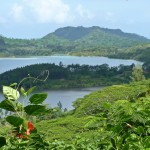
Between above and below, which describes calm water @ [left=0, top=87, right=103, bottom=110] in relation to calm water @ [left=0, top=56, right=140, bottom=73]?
below

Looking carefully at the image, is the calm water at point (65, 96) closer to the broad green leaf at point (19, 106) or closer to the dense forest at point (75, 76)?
the dense forest at point (75, 76)

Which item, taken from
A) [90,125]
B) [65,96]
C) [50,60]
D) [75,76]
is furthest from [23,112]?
[50,60]

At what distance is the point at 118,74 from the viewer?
96250 mm

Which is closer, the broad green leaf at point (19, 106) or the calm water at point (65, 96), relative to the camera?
the broad green leaf at point (19, 106)

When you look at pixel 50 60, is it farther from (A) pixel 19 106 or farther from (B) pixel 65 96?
(A) pixel 19 106

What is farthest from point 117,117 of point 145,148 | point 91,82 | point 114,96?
point 91,82

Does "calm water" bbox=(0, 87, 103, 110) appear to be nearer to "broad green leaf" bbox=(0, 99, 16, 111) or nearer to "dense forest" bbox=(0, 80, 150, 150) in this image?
Result: "dense forest" bbox=(0, 80, 150, 150)

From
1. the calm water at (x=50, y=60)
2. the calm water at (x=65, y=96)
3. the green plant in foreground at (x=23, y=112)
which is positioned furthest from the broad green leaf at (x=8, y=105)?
the calm water at (x=50, y=60)

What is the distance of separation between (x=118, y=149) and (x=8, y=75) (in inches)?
3741

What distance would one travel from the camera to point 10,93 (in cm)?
122

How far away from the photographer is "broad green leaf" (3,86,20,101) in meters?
1.21

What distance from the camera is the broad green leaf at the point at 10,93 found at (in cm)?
121

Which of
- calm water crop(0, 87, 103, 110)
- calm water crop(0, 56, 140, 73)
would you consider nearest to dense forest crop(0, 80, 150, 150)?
calm water crop(0, 87, 103, 110)

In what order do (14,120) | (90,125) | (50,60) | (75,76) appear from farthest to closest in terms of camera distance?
(50,60)
(75,76)
(90,125)
(14,120)
